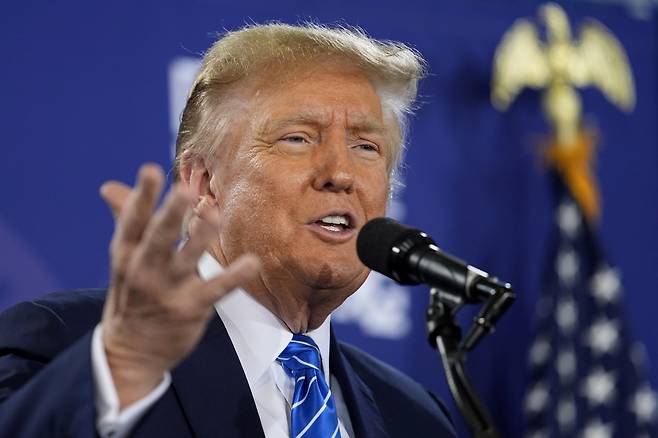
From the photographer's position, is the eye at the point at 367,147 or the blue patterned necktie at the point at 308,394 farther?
the eye at the point at 367,147

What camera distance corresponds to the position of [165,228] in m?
1.20

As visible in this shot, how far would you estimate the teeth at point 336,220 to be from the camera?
2.03 metres

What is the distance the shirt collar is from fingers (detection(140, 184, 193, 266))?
76cm

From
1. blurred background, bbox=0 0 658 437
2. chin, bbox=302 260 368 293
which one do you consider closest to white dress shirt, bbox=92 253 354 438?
chin, bbox=302 260 368 293

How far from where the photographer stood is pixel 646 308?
4.66m

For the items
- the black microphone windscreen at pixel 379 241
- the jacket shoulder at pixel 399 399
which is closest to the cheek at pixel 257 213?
the black microphone windscreen at pixel 379 241

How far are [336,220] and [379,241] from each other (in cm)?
32

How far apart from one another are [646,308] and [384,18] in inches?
65.9

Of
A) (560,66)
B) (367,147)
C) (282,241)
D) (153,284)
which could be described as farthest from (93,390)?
(560,66)

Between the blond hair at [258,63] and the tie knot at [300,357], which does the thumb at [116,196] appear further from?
the blond hair at [258,63]

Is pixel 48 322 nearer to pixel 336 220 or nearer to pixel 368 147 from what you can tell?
pixel 336 220

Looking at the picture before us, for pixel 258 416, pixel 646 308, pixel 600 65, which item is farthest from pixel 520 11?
pixel 258 416

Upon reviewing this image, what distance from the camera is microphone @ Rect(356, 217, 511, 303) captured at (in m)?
1.64

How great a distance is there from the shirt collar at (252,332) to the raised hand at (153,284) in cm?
67
